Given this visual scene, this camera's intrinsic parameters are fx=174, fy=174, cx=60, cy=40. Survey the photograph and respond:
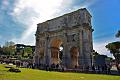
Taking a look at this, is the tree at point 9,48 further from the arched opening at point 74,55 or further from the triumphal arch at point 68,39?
the arched opening at point 74,55

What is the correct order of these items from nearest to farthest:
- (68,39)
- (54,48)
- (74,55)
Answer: (68,39) < (74,55) < (54,48)

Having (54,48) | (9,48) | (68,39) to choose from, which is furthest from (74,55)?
(9,48)

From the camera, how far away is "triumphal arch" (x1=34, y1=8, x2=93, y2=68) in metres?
41.2

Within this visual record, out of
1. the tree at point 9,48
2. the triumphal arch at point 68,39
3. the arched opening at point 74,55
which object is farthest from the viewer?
the tree at point 9,48

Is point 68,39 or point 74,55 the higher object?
point 68,39

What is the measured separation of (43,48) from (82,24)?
16.1 meters

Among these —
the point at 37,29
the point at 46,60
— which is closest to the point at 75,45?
the point at 46,60

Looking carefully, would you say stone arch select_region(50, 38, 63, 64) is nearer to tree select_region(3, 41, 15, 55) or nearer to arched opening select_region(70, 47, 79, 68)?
arched opening select_region(70, 47, 79, 68)

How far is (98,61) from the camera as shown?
152 ft

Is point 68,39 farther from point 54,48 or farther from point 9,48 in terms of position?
point 9,48

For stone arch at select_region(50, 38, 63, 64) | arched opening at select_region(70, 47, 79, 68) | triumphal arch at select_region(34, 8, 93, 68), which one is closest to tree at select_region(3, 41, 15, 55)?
triumphal arch at select_region(34, 8, 93, 68)

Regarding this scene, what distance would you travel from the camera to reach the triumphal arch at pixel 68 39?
41188 millimetres

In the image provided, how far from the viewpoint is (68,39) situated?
Result: 4538 cm

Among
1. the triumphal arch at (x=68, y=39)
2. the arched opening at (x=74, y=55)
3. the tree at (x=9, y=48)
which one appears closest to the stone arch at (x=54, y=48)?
the triumphal arch at (x=68, y=39)
